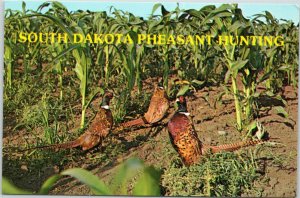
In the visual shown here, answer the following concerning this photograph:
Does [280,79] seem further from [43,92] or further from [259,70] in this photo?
[43,92]

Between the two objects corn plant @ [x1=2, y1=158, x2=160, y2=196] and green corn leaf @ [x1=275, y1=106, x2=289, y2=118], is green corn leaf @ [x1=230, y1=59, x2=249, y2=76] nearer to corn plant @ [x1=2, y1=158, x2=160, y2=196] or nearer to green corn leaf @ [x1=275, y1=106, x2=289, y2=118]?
green corn leaf @ [x1=275, y1=106, x2=289, y2=118]

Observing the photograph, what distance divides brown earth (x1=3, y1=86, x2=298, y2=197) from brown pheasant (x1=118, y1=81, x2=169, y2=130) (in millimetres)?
45

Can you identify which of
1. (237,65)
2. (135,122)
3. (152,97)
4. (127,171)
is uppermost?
(237,65)

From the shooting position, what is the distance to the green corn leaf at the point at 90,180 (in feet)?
9.33

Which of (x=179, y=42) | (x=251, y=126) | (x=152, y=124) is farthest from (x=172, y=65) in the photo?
(x=251, y=126)

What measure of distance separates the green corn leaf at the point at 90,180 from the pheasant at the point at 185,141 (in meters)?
0.51

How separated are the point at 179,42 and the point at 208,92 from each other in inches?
14.6

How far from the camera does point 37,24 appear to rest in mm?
3260

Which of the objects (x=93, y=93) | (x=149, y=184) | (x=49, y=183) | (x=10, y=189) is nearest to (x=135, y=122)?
(x=93, y=93)

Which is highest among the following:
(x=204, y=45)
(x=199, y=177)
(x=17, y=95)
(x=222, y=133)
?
(x=204, y=45)

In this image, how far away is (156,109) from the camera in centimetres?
338

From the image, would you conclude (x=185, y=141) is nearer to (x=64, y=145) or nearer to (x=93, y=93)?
(x=93, y=93)

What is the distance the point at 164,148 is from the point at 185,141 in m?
0.14

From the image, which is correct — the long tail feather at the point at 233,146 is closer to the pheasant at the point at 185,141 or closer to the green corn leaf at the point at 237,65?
the pheasant at the point at 185,141
